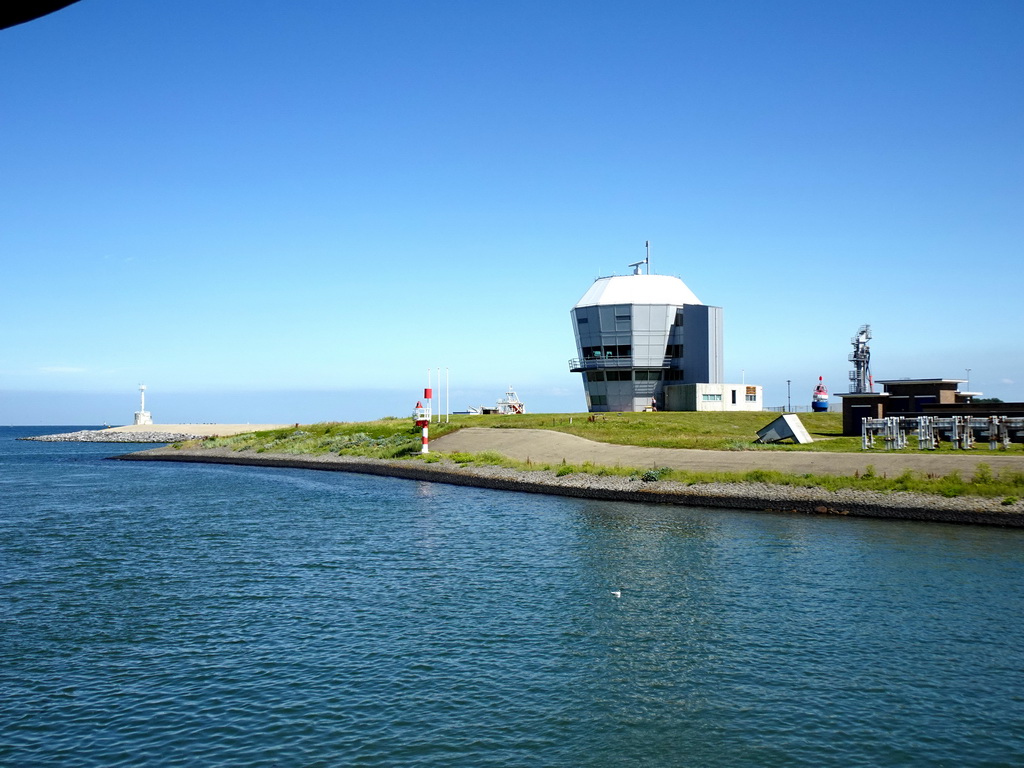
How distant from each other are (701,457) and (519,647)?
34.6 metres

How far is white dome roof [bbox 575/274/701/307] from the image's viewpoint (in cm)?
9738

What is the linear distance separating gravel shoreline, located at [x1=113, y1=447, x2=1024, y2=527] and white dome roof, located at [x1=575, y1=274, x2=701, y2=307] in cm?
3954

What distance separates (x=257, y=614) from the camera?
2130 centimetres

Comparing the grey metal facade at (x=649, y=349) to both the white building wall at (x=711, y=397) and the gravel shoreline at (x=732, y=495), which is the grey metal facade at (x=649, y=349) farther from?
the gravel shoreline at (x=732, y=495)

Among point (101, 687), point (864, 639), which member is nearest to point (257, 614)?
point (101, 687)

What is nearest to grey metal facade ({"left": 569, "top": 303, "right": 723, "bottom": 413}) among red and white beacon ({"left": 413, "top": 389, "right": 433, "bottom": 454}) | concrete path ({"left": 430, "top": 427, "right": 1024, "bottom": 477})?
concrete path ({"left": 430, "top": 427, "right": 1024, "bottom": 477})

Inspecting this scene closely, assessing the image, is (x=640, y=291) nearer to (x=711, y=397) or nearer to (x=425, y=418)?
(x=711, y=397)

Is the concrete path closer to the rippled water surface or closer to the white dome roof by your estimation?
the rippled water surface

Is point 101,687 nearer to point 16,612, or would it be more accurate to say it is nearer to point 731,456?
point 16,612

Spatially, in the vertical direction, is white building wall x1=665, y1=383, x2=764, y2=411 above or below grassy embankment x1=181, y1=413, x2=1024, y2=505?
above

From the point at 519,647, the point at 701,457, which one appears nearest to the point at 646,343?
the point at 701,457

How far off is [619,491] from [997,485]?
59.6 feet

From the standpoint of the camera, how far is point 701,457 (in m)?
50.9

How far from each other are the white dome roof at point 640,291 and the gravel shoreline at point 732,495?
39.5 m
